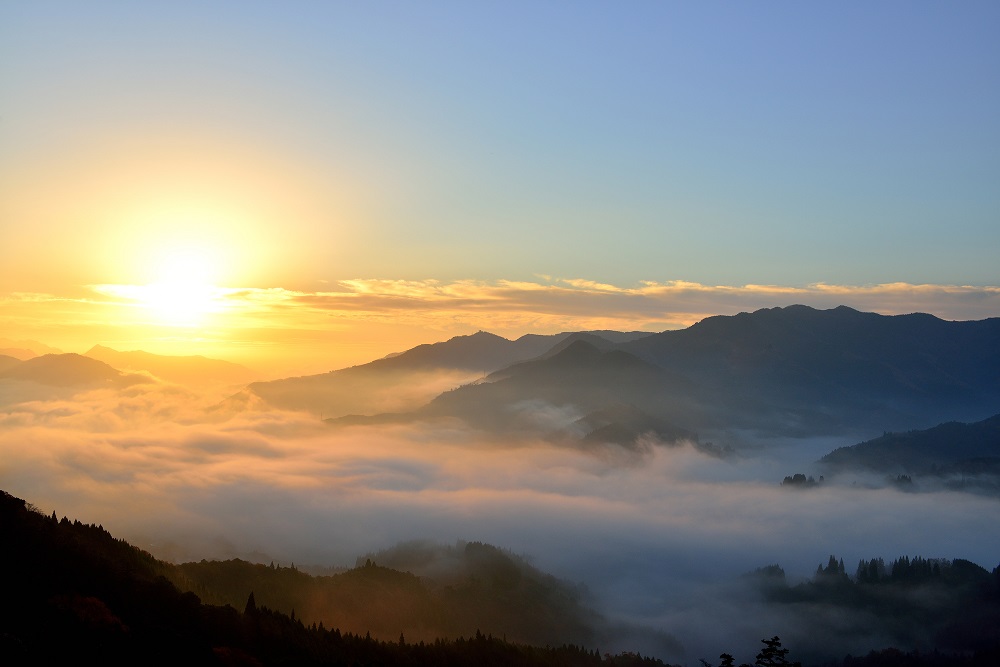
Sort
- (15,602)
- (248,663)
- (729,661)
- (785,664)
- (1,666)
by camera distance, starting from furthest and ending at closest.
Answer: (248,663)
(15,602)
(1,666)
(729,661)
(785,664)

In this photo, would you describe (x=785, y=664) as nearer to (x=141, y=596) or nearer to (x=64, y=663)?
(x=64, y=663)

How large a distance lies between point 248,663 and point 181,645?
89.7 feet

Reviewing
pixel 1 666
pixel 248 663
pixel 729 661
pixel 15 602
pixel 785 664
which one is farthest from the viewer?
pixel 248 663

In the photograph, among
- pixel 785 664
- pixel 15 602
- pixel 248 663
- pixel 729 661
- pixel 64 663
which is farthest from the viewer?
pixel 248 663

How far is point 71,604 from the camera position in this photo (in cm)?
16925

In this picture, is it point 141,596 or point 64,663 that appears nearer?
point 64,663

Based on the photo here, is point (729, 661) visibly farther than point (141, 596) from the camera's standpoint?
No

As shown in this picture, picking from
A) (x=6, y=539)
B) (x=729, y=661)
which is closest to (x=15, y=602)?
(x=6, y=539)

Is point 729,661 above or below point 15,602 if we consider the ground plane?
above

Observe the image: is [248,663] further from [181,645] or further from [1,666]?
[1,666]

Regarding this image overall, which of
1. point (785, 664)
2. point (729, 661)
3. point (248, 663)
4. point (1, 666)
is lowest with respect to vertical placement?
point (248, 663)

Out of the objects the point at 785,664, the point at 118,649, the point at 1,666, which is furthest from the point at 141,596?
the point at 785,664

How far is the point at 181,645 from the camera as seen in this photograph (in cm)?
16675

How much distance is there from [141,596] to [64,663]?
5610 centimetres
